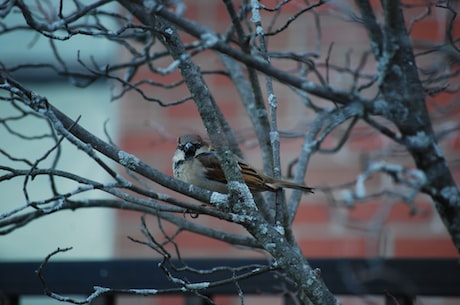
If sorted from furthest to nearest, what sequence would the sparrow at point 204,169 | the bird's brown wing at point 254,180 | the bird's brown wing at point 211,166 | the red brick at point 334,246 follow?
1. the red brick at point 334,246
2. the bird's brown wing at point 211,166
3. the sparrow at point 204,169
4. the bird's brown wing at point 254,180

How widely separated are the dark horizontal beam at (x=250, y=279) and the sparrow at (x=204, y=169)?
0.36 m

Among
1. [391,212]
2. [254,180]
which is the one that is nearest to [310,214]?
[391,212]

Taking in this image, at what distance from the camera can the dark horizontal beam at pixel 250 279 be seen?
292 centimetres

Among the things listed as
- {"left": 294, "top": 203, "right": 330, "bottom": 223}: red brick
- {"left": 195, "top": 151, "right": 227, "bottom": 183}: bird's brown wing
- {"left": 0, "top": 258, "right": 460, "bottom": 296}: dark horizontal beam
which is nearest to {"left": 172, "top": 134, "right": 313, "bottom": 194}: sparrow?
{"left": 195, "top": 151, "right": 227, "bottom": 183}: bird's brown wing

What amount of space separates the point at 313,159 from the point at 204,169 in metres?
1.31

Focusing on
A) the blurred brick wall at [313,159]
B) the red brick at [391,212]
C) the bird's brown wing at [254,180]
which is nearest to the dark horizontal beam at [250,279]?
the bird's brown wing at [254,180]

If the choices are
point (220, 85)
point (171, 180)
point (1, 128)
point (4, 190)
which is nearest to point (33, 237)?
point (4, 190)

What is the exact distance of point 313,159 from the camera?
13.6ft

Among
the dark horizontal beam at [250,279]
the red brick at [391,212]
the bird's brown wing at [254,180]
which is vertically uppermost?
the red brick at [391,212]

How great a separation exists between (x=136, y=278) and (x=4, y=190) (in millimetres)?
2310

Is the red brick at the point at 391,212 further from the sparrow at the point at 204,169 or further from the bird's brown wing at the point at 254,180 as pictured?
the bird's brown wing at the point at 254,180

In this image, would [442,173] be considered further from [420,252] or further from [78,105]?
[78,105]

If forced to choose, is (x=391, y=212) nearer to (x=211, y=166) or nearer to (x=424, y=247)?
(x=424, y=247)

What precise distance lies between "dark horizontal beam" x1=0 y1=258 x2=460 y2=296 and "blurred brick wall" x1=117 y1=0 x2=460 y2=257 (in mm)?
644
